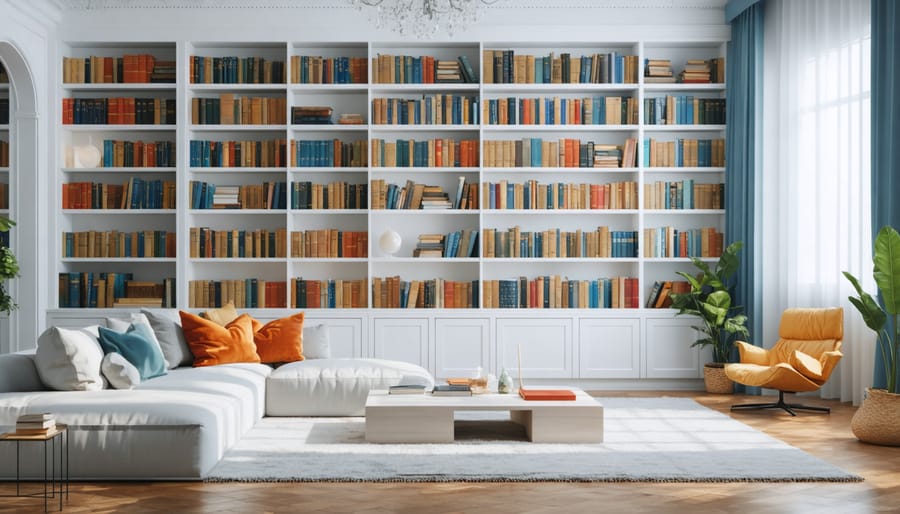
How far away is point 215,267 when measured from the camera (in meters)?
8.63

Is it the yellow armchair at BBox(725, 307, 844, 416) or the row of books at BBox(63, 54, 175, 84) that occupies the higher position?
the row of books at BBox(63, 54, 175, 84)

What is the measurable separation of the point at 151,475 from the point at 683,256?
205 inches

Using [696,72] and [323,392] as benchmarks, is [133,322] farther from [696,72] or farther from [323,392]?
[696,72]

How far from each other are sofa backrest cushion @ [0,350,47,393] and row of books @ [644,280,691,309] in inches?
199

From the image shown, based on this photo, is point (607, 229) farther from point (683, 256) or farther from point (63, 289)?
point (63, 289)

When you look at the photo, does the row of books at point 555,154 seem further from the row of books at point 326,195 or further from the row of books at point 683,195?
the row of books at point 326,195

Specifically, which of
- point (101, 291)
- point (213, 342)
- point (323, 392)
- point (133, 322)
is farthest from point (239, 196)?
point (323, 392)

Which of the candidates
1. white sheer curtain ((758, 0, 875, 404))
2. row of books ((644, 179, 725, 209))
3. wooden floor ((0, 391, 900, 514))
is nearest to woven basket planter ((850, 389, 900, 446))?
wooden floor ((0, 391, 900, 514))

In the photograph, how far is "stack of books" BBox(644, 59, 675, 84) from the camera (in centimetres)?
841

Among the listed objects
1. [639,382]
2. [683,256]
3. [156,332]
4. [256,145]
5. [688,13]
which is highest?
[688,13]

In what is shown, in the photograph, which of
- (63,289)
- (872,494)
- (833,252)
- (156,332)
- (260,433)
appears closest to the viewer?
(872,494)

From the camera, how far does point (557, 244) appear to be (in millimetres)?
8367

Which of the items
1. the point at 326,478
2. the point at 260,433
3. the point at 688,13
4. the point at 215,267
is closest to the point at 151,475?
the point at 326,478

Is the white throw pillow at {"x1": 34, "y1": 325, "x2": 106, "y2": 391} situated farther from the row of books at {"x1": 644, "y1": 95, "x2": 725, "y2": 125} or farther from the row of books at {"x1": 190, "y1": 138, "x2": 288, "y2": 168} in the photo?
the row of books at {"x1": 644, "y1": 95, "x2": 725, "y2": 125}
